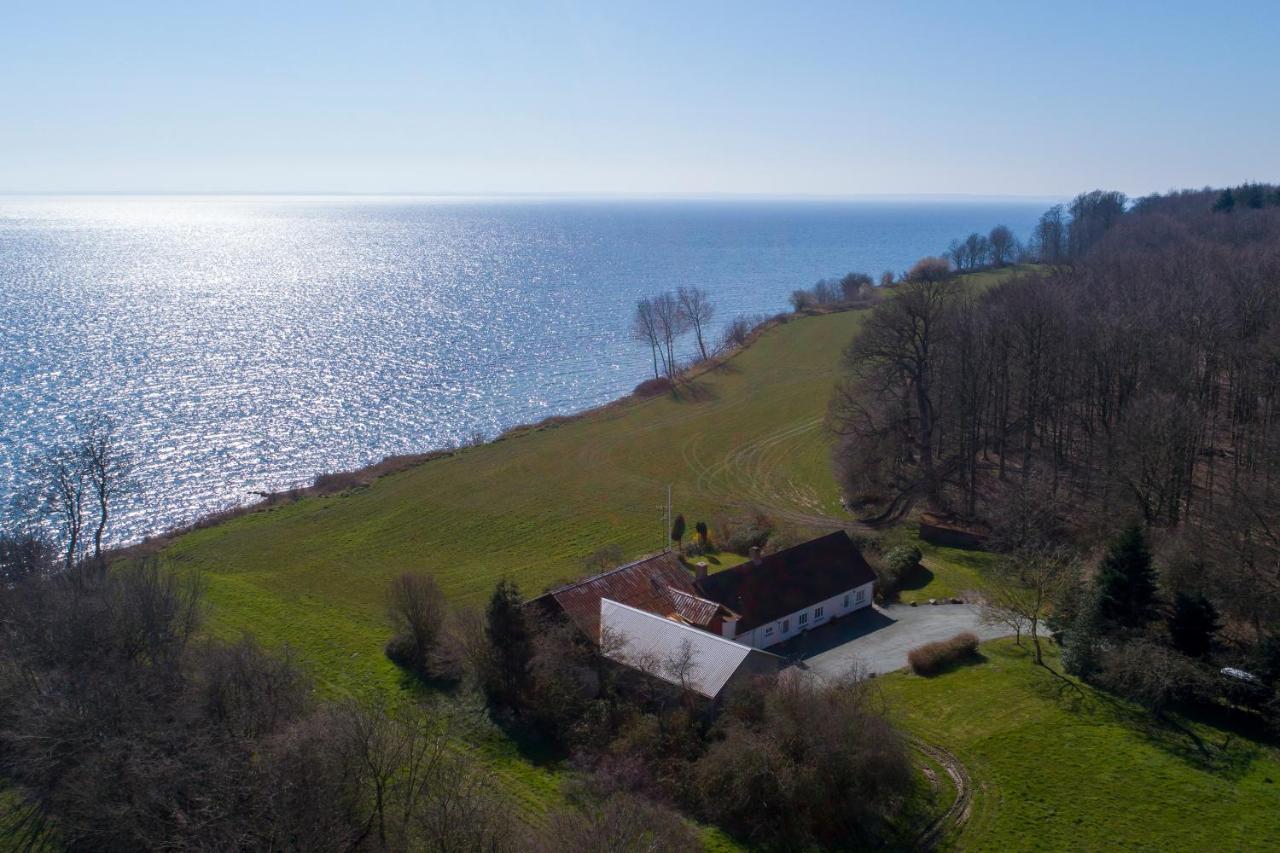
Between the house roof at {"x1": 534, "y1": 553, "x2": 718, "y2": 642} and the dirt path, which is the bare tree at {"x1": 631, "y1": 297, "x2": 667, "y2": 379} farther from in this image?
the dirt path

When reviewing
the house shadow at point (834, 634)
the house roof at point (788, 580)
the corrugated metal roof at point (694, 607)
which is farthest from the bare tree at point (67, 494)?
the house shadow at point (834, 634)

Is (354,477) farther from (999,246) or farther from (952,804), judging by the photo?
(999,246)

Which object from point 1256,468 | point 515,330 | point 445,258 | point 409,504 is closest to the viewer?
point 1256,468

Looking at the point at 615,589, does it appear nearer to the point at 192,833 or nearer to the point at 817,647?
the point at 817,647

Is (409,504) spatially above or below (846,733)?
below

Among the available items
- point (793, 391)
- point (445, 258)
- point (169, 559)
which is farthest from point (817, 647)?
point (445, 258)
